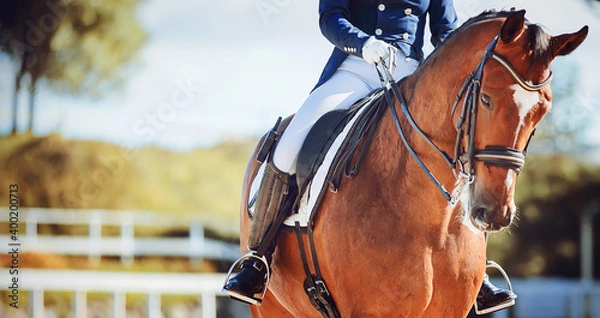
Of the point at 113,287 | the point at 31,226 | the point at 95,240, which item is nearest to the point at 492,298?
the point at 113,287

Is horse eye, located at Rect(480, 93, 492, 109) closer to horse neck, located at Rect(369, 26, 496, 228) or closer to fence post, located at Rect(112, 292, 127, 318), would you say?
horse neck, located at Rect(369, 26, 496, 228)

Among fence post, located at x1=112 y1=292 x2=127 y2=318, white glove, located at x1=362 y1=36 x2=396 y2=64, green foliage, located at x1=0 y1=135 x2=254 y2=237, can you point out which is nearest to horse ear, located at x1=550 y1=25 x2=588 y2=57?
white glove, located at x1=362 y1=36 x2=396 y2=64

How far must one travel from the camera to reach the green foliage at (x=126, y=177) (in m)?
12.8

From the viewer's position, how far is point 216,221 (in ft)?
42.1

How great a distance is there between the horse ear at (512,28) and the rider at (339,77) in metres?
0.97

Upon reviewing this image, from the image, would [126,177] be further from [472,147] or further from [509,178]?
[509,178]

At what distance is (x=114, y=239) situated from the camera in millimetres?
12742

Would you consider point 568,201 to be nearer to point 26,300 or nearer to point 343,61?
point 26,300

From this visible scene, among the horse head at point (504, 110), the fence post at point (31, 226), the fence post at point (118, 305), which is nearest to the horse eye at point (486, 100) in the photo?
the horse head at point (504, 110)

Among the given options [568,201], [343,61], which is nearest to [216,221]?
[568,201]

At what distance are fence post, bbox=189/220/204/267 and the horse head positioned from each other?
10259 mm

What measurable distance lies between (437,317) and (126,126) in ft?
32.2

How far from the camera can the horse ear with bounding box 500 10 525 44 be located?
2461 mm

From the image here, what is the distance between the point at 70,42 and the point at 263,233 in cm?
1090
